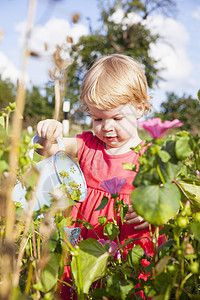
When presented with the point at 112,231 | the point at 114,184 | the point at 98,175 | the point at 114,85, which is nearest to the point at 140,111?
the point at 114,85

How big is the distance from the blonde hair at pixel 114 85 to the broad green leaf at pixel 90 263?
0.68 m

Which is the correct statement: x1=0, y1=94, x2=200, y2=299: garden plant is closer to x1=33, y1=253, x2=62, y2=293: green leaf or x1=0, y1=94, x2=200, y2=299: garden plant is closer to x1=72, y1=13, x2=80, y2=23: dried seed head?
x1=33, y1=253, x2=62, y2=293: green leaf

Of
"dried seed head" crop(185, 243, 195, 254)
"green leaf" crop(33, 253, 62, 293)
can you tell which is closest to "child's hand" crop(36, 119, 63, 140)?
"green leaf" crop(33, 253, 62, 293)

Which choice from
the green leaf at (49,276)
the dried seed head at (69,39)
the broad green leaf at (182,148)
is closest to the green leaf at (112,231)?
the green leaf at (49,276)

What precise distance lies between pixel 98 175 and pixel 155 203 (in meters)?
0.83

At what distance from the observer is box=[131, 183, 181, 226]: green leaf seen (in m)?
0.49

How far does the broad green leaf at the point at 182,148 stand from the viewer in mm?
511

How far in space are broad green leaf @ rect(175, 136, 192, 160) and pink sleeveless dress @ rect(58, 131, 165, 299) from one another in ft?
2.22

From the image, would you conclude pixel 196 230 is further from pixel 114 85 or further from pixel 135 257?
pixel 114 85

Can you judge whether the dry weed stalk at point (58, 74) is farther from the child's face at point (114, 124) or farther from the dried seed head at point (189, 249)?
the child's face at point (114, 124)

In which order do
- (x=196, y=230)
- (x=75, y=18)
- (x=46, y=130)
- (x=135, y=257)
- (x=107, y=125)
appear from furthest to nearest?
(x=107, y=125)
(x=46, y=130)
(x=135, y=257)
(x=196, y=230)
(x=75, y=18)

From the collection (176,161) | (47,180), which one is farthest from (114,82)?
(176,161)

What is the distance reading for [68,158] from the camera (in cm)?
99

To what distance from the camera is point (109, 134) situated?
120cm
